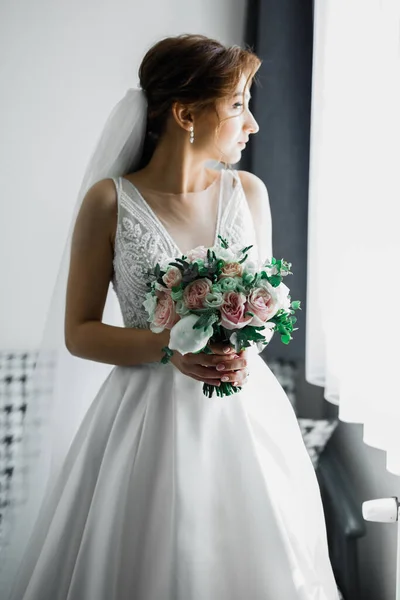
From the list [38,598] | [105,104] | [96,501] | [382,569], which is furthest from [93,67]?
[382,569]

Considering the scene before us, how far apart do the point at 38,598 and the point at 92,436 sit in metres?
0.33

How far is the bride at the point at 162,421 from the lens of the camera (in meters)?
1.19

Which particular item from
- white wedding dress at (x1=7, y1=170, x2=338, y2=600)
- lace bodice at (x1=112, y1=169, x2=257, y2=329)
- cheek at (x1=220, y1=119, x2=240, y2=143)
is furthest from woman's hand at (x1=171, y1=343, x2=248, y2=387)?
cheek at (x1=220, y1=119, x2=240, y2=143)

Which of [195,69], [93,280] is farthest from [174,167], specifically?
[93,280]

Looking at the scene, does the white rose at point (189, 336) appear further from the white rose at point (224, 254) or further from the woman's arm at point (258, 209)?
the woman's arm at point (258, 209)

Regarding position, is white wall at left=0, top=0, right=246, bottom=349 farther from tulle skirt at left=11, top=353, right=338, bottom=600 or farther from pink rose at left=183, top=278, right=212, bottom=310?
pink rose at left=183, top=278, right=212, bottom=310

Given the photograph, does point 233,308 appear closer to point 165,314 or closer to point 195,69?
point 165,314

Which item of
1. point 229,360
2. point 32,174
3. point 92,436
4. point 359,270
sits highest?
point 32,174

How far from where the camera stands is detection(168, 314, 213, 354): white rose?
3.59ft

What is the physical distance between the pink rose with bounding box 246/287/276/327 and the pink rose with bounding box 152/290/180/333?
0.13 meters

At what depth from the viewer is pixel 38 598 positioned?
128 cm

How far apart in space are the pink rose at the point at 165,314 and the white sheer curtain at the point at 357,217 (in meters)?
0.43

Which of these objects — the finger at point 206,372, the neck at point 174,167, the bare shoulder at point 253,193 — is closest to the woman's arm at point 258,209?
the bare shoulder at point 253,193

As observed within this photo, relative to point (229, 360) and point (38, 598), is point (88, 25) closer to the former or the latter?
point (229, 360)
